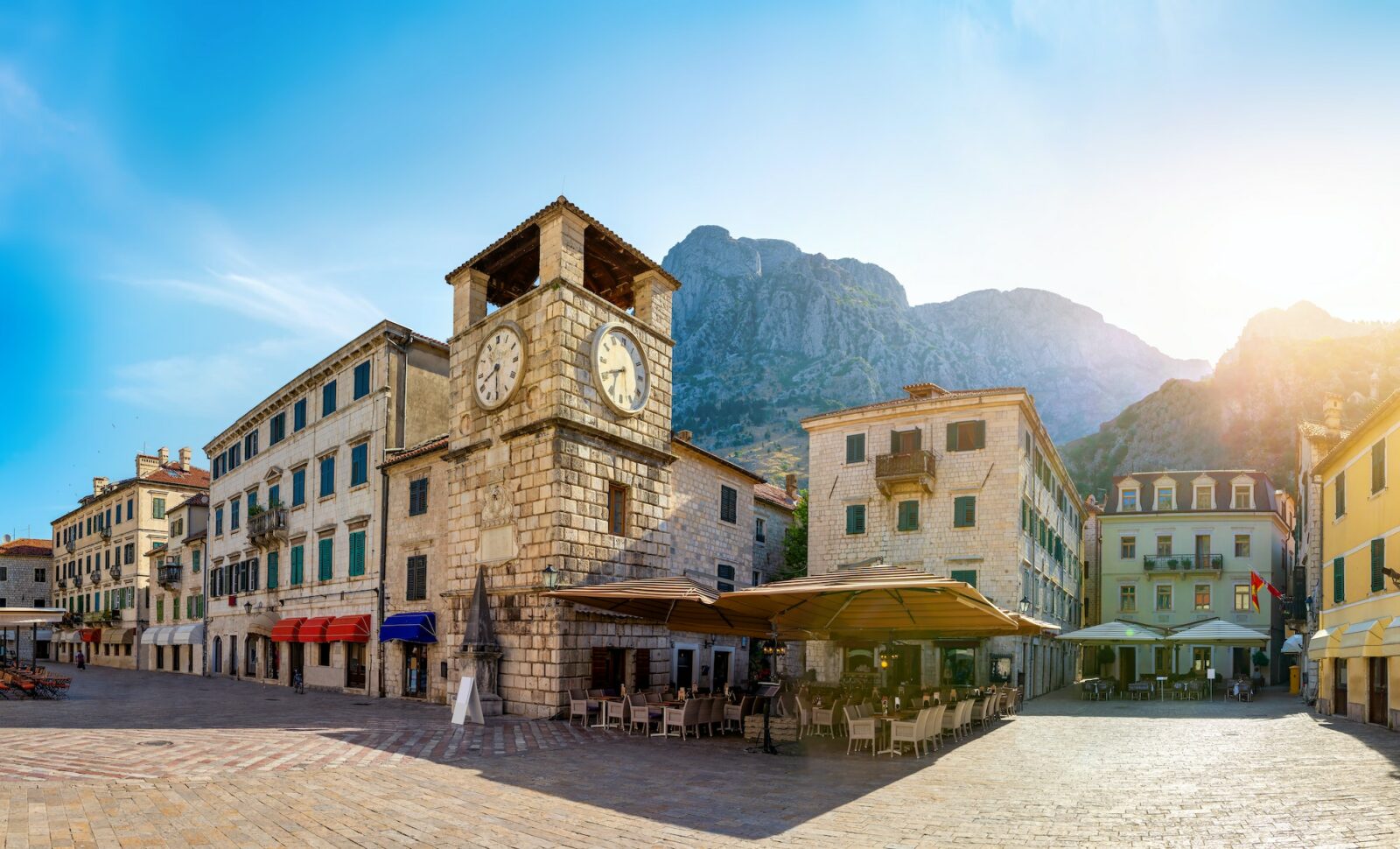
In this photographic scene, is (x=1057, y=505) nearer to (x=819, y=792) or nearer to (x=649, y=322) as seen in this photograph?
(x=649, y=322)

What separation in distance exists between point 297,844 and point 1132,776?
11.5 metres

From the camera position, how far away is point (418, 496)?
28094mm

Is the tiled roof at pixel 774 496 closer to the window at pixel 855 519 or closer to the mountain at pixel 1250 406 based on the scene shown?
the window at pixel 855 519

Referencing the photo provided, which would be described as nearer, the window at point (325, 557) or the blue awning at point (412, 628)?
the blue awning at point (412, 628)

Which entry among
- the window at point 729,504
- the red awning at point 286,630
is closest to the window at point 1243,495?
the window at point 729,504

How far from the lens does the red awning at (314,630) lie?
1206 inches

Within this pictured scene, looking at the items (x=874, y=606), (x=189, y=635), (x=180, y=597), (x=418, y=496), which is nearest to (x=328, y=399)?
(x=418, y=496)

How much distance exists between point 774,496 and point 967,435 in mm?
13946

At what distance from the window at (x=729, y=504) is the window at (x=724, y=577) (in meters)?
1.72

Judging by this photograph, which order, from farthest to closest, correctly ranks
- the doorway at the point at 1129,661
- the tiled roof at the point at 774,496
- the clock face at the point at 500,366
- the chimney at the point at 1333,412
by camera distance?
the doorway at the point at 1129,661 < the tiled roof at the point at 774,496 < the chimney at the point at 1333,412 < the clock face at the point at 500,366

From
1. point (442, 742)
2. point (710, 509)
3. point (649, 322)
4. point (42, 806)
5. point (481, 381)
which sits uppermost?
point (649, 322)

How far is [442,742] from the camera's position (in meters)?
15.9

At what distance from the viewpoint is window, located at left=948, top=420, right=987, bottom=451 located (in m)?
32.3

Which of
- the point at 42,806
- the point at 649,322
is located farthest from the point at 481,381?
the point at 42,806
